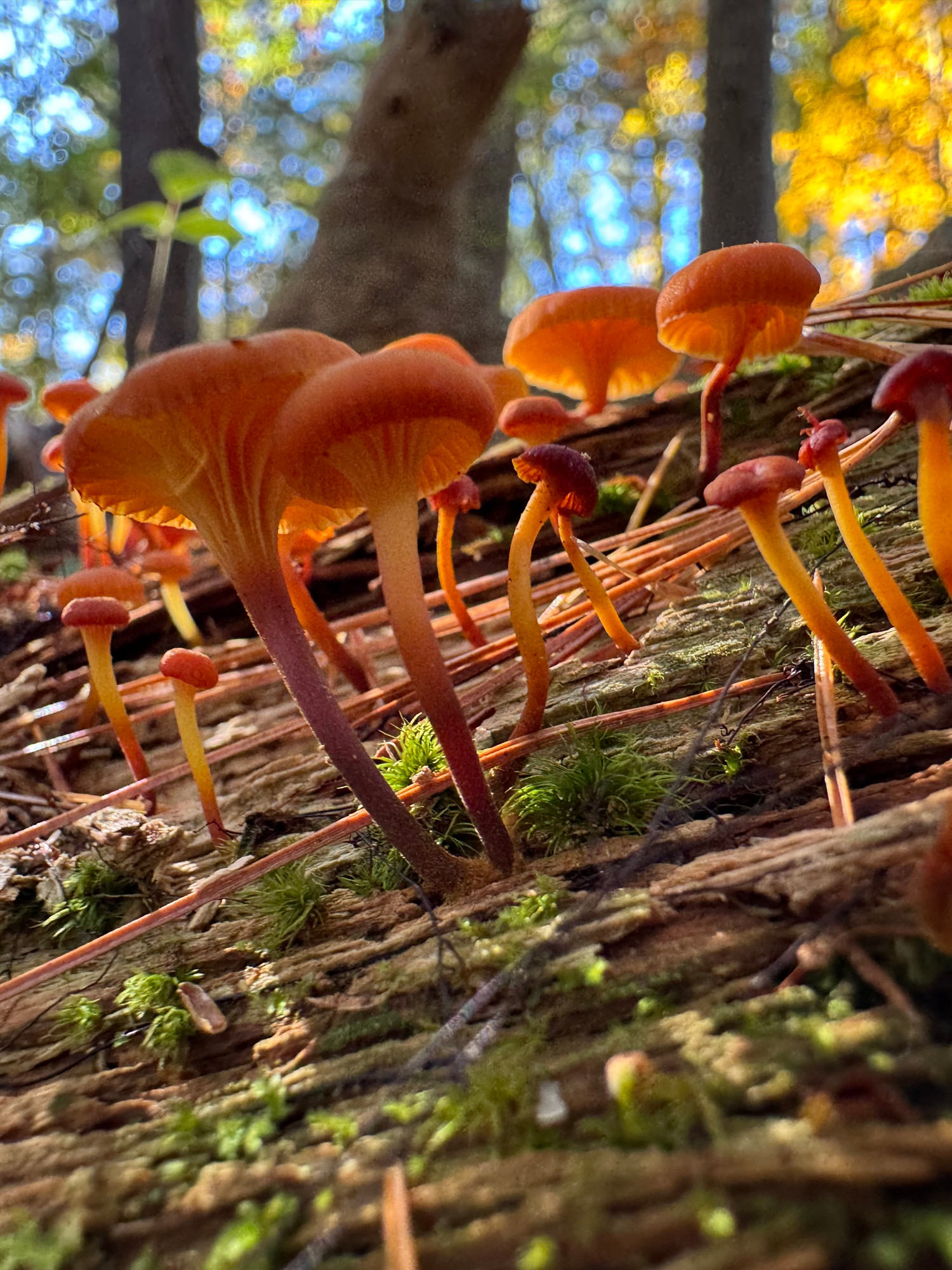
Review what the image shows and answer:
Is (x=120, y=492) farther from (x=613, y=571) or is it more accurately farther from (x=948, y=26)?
(x=948, y=26)

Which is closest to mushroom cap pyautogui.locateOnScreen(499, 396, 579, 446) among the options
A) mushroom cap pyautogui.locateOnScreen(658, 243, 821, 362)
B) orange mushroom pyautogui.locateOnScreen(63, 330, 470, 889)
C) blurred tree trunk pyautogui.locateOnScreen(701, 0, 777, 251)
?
mushroom cap pyautogui.locateOnScreen(658, 243, 821, 362)

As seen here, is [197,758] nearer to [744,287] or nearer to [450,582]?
[450,582]

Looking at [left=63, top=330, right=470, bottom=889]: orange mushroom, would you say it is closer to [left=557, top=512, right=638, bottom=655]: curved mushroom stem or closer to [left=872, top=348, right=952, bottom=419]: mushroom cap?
[left=557, top=512, right=638, bottom=655]: curved mushroom stem

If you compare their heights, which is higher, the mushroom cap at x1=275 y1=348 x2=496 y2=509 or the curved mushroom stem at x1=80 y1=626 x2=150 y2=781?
the mushroom cap at x1=275 y1=348 x2=496 y2=509

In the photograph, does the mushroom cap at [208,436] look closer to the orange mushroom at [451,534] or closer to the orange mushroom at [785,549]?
the orange mushroom at [451,534]

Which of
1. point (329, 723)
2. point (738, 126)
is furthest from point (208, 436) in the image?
point (738, 126)
